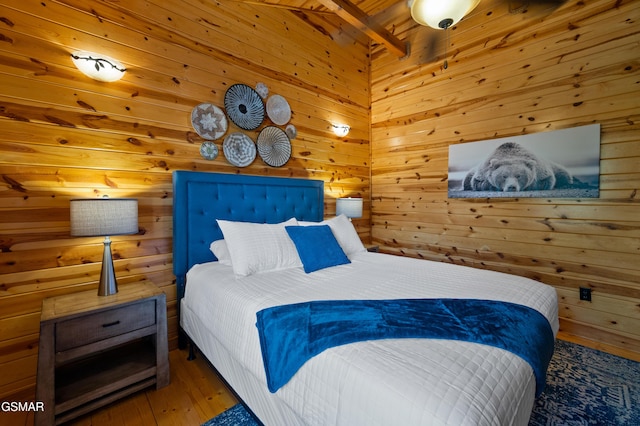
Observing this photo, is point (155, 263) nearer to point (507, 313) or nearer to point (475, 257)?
point (507, 313)

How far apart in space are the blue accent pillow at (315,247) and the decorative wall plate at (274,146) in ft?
2.87

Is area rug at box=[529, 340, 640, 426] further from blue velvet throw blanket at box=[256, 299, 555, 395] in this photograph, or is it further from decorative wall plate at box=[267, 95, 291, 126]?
decorative wall plate at box=[267, 95, 291, 126]

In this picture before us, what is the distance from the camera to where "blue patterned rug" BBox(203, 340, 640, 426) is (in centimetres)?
152

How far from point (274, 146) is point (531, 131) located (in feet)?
8.26

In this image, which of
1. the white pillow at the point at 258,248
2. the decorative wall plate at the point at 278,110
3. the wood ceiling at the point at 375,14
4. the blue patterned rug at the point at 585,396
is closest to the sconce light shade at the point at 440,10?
the wood ceiling at the point at 375,14

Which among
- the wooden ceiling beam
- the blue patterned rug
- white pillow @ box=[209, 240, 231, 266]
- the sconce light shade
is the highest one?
the wooden ceiling beam

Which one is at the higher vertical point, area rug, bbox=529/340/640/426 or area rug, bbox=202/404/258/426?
area rug, bbox=529/340/640/426

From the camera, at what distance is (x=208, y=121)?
7.82 feet

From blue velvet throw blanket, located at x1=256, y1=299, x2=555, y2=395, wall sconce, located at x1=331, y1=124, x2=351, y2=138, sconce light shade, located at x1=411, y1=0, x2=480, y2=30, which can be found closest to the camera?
blue velvet throw blanket, located at x1=256, y1=299, x2=555, y2=395

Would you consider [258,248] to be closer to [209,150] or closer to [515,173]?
[209,150]

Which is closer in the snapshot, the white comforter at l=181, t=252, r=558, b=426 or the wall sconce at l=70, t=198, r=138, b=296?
the white comforter at l=181, t=252, r=558, b=426

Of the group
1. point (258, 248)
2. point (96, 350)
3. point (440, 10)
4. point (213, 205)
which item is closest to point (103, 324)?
point (96, 350)

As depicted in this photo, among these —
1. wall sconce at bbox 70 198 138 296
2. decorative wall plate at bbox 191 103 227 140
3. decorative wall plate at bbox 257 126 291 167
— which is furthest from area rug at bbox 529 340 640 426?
decorative wall plate at bbox 191 103 227 140

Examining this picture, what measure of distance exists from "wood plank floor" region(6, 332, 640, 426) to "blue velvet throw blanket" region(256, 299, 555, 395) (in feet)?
2.63
